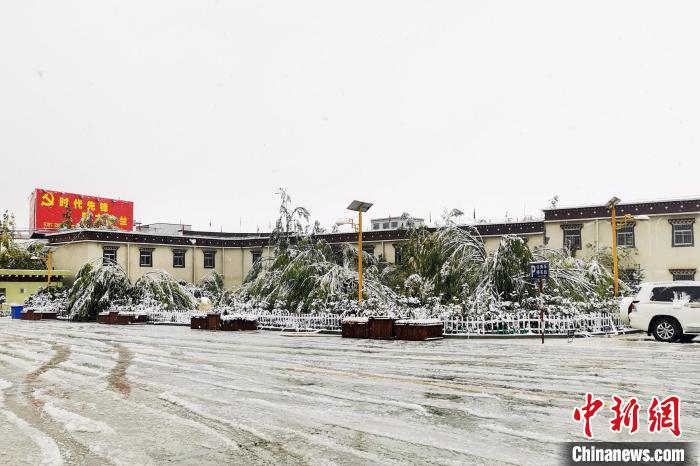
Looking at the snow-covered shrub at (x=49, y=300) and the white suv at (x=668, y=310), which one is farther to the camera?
the snow-covered shrub at (x=49, y=300)

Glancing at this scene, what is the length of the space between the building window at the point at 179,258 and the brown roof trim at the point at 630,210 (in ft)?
101

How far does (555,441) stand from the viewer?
23.3 ft

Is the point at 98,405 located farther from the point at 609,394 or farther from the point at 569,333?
the point at 569,333

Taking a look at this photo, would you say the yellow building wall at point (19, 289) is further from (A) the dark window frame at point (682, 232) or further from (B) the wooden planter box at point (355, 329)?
(A) the dark window frame at point (682, 232)

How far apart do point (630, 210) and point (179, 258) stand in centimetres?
3607

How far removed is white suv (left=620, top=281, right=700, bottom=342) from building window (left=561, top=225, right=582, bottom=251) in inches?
842

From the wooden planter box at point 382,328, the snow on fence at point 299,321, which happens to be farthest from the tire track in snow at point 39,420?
the snow on fence at point 299,321

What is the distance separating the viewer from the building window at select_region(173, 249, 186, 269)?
A: 54.6 meters

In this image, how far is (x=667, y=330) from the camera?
19219 mm

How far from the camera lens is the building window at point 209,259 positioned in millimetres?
57019

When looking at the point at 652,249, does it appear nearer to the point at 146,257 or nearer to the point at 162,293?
the point at 162,293

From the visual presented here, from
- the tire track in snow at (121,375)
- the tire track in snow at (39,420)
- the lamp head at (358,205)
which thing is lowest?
the tire track in snow at (121,375)

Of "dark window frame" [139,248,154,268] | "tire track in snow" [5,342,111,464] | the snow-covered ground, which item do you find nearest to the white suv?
the snow-covered ground

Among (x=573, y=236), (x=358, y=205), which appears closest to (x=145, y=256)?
(x=358, y=205)
